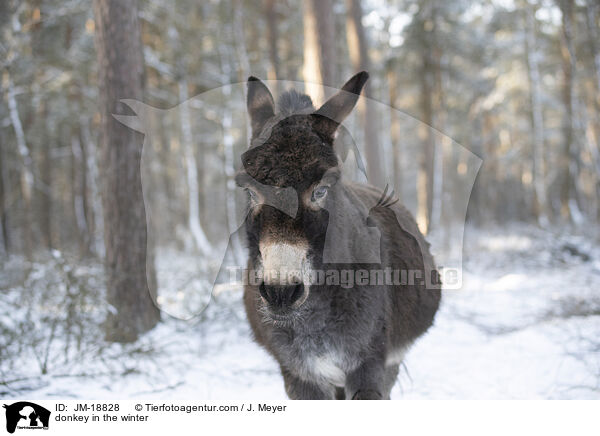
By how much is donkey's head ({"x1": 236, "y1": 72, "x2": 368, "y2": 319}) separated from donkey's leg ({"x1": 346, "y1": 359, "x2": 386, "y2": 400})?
29.9 inches

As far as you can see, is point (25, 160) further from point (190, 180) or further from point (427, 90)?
point (427, 90)

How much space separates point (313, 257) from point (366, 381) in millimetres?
955

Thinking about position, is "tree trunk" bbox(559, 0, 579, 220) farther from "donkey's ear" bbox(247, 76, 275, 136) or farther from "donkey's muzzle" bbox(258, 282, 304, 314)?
"donkey's muzzle" bbox(258, 282, 304, 314)

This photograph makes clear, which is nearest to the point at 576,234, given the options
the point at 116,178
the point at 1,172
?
the point at 116,178

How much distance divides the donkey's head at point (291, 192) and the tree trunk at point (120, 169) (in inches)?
139

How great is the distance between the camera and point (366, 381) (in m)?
2.90

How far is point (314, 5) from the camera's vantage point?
7.72 meters

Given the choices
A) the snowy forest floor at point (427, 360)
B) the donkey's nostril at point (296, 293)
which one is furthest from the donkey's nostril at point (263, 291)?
the snowy forest floor at point (427, 360)

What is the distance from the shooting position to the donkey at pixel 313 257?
249cm

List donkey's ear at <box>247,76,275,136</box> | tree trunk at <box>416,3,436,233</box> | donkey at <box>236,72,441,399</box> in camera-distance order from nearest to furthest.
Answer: donkey at <box>236,72,441,399</box> → donkey's ear at <box>247,76,275,136</box> → tree trunk at <box>416,3,436,233</box>

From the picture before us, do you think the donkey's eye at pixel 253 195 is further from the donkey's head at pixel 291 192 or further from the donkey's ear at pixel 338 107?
the donkey's ear at pixel 338 107

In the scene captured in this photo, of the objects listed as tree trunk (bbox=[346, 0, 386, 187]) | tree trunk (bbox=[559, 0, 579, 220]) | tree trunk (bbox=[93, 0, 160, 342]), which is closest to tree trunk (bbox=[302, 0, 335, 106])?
tree trunk (bbox=[346, 0, 386, 187])

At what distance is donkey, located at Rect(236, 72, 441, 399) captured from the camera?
249 centimetres

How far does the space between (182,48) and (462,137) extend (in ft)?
46.5
